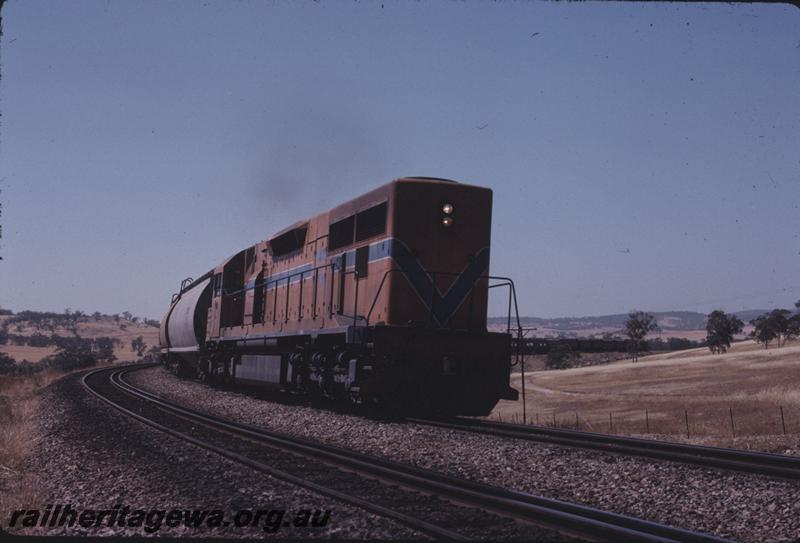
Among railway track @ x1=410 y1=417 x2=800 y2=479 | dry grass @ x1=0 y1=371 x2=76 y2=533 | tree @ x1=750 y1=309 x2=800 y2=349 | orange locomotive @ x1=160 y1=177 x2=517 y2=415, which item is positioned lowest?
dry grass @ x1=0 y1=371 x2=76 y2=533

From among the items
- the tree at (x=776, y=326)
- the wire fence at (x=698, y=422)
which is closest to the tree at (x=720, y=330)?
the tree at (x=776, y=326)

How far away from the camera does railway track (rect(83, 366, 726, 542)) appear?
601 centimetres

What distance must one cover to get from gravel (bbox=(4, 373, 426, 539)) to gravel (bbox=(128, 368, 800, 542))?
2629 millimetres

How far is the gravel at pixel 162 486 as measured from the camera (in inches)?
247

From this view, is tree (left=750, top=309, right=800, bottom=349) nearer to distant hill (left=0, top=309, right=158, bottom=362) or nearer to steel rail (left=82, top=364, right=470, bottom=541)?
steel rail (left=82, top=364, right=470, bottom=541)

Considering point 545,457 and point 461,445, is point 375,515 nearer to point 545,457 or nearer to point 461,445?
point 545,457

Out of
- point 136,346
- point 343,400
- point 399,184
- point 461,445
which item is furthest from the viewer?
point 136,346

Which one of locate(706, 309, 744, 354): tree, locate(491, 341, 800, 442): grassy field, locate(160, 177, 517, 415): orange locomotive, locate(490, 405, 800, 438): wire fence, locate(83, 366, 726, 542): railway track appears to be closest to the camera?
locate(83, 366, 726, 542): railway track

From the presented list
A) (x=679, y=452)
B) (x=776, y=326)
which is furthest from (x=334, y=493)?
(x=776, y=326)

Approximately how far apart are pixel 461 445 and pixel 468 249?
16.5 feet

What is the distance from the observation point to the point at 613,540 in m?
5.75

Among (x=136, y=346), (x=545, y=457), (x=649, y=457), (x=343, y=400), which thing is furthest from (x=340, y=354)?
(x=136, y=346)

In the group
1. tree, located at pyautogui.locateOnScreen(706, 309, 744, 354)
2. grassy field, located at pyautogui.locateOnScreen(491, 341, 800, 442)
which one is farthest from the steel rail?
tree, located at pyautogui.locateOnScreen(706, 309, 744, 354)

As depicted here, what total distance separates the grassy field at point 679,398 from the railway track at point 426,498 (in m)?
9.36
